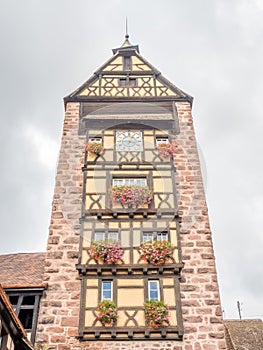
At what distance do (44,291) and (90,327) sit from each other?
1598mm

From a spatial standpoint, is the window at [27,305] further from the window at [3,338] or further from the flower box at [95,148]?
the flower box at [95,148]

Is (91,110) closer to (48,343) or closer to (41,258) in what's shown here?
(41,258)

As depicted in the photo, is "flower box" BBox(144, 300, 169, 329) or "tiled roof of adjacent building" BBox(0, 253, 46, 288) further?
"tiled roof of adjacent building" BBox(0, 253, 46, 288)

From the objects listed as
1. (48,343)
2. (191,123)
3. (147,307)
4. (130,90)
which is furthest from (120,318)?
(130,90)

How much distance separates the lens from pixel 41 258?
1331 centimetres

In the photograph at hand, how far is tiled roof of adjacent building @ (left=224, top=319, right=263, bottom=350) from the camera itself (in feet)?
59.8

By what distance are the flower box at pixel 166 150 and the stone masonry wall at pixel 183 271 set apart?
30 centimetres

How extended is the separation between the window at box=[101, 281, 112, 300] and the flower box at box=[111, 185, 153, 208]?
2312mm

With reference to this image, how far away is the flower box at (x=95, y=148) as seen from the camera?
13422 mm

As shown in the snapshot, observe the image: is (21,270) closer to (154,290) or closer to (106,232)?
(106,232)

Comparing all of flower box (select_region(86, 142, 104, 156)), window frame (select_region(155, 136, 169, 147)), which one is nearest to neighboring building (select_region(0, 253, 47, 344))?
flower box (select_region(86, 142, 104, 156))

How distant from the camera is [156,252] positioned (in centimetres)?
1111

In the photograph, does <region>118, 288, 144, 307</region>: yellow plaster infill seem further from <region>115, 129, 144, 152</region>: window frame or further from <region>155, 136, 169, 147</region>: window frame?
<region>155, 136, 169, 147</region>: window frame

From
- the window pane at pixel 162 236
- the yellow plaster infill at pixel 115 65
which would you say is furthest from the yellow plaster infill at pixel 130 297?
the yellow plaster infill at pixel 115 65
